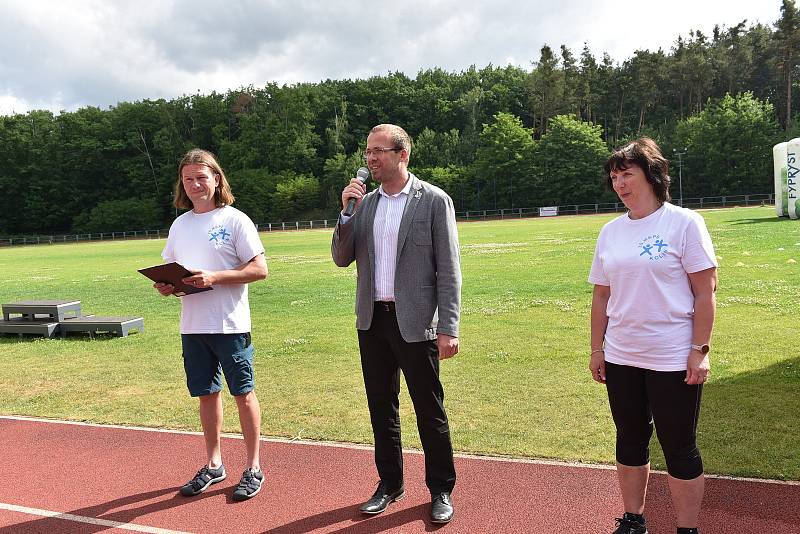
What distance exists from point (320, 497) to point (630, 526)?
1932 mm

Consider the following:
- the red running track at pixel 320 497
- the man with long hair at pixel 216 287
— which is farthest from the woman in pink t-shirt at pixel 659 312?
the man with long hair at pixel 216 287

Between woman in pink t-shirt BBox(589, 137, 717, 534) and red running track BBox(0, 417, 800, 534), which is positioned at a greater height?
woman in pink t-shirt BBox(589, 137, 717, 534)

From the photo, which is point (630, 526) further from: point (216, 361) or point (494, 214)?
point (494, 214)

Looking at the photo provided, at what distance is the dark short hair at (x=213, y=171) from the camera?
4.03 metres

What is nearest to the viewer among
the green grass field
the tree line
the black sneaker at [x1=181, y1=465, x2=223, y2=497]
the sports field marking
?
the sports field marking

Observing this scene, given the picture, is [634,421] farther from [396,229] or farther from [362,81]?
[362,81]

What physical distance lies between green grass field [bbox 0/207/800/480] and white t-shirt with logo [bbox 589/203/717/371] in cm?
173

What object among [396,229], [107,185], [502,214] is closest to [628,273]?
[396,229]

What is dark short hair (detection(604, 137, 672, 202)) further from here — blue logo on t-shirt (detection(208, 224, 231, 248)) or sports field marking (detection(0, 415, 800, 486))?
blue logo on t-shirt (detection(208, 224, 231, 248))

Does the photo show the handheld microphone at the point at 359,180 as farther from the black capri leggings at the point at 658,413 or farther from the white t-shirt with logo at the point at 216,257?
the black capri leggings at the point at 658,413

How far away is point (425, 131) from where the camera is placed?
8612 centimetres

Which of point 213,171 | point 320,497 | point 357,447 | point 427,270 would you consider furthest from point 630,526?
point 213,171

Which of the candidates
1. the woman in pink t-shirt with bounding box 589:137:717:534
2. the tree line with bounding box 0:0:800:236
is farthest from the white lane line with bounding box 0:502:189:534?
the tree line with bounding box 0:0:800:236

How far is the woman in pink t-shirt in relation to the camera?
9.45 feet
